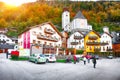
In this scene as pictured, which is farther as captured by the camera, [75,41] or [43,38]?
[75,41]

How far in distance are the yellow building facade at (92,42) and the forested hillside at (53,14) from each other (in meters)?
0.16

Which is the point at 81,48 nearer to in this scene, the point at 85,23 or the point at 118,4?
the point at 85,23

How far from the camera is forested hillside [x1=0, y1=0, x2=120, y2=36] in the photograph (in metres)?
5.04

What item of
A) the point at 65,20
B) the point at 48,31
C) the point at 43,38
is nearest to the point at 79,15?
the point at 65,20

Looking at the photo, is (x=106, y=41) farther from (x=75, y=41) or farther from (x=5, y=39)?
(x=5, y=39)

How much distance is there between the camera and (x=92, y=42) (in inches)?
212

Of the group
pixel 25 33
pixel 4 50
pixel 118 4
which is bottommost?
pixel 4 50

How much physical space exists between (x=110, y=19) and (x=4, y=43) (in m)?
2.44

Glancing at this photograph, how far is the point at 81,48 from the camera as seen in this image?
5.50m

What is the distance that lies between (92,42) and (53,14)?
108 centimetres

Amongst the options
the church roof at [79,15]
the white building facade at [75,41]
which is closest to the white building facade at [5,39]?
the white building facade at [75,41]

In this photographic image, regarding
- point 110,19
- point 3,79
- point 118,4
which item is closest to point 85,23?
point 110,19

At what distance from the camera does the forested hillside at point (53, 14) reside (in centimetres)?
504

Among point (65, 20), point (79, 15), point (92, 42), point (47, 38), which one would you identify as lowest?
point (92, 42)
